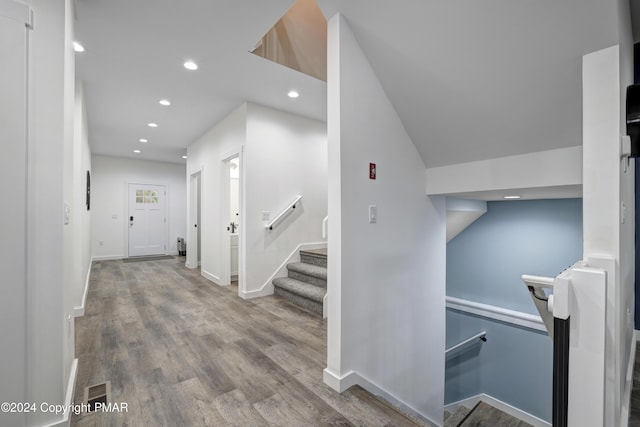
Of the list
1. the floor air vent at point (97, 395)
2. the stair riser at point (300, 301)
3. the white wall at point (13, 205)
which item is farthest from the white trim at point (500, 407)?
the white wall at point (13, 205)

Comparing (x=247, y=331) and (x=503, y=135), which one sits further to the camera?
(x=247, y=331)

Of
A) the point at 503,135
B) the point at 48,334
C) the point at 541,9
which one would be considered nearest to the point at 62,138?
the point at 48,334

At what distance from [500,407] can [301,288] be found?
3.52 meters

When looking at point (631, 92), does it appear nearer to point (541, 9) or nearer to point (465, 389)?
point (541, 9)

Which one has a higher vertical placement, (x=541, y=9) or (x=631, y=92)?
(x=541, y=9)

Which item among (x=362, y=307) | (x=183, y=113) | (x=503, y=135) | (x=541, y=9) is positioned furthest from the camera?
(x=183, y=113)

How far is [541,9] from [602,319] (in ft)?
5.13

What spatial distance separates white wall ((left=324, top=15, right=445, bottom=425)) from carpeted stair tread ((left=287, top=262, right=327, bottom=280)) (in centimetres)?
125

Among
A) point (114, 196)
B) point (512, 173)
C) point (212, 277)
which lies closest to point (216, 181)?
point (212, 277)

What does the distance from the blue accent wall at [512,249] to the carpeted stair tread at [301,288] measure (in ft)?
8.76

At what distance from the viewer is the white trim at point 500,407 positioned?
12.4 feet

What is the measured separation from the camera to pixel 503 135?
2176 millimetres

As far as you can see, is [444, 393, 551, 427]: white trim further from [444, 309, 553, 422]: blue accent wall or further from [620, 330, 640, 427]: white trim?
[620, 330, 640, 427]: white trim

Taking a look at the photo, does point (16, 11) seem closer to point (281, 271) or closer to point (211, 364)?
point (211, 364)
